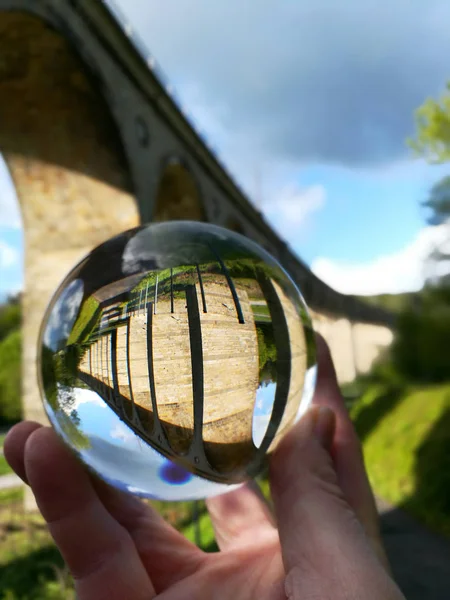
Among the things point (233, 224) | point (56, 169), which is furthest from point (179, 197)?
point (56, 169)

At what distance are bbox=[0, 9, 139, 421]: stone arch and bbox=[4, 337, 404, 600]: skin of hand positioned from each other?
470 cm

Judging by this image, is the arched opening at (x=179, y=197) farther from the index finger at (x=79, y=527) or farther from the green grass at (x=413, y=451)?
the index finger at (x=79, y=527)

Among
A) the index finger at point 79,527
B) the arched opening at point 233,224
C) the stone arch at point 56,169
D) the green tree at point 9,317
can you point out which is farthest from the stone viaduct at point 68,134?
the green tree at point 9,317

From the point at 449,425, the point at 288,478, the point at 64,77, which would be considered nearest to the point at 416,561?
the point at 449,425

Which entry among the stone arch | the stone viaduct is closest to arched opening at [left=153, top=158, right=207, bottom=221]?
the stone viaduct

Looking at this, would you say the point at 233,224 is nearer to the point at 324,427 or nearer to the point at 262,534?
the point at 262,534

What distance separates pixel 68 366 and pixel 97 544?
55cm

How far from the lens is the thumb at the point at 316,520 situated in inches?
44.8

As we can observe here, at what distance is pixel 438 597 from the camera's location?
179 inches

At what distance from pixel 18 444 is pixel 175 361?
67cm

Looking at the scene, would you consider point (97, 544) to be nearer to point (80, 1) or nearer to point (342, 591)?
point (342, 591)

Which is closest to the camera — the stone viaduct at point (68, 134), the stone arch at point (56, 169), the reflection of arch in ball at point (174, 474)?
the reflection of arch in ball at point (174, 474)

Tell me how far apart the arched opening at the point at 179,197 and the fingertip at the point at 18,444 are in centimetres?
785

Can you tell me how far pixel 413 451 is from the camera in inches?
303
